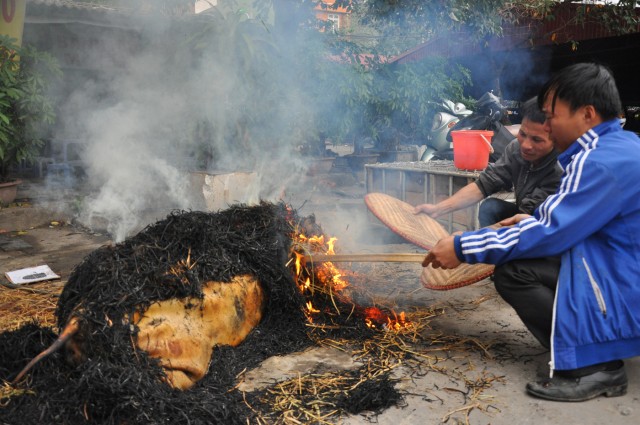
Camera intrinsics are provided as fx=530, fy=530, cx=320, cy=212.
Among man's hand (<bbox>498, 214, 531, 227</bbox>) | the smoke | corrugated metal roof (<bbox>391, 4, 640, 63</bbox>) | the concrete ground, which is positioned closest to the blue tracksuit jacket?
the concrete ground

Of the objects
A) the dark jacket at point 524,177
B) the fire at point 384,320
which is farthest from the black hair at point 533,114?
Result: the fire at point 384,320

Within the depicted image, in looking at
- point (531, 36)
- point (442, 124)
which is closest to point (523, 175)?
point (442, 124)

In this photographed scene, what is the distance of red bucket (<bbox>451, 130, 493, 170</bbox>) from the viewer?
A: 5.79 metres

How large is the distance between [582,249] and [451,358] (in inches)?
42.2

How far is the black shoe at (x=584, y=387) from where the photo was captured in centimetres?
274

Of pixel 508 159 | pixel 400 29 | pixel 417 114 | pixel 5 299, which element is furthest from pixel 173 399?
pixel 417 114

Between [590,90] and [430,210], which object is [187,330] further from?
[590,90]

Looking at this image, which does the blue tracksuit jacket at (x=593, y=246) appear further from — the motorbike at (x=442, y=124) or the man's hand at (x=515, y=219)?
the motorbike at (x=442, y=124)

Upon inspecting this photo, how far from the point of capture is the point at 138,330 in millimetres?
2490

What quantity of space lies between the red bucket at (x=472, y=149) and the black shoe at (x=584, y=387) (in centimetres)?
339

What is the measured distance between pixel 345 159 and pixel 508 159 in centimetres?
830

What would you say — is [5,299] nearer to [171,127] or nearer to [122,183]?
[122,183]

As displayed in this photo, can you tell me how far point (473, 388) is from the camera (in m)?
2.88

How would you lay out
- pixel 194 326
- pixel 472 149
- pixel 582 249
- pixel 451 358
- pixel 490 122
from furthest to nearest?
pixel 490 122, pixel 472 149, pixel 451 358, pixel 194 326, pixel 582 249
